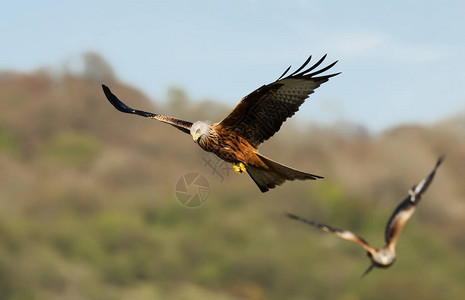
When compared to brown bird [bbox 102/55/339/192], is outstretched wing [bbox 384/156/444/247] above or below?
above

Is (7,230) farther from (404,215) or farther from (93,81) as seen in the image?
(404,215)

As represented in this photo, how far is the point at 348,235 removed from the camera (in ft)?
29.9

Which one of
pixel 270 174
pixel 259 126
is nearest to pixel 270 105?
pixel 259 126

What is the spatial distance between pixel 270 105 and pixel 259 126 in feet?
0.65

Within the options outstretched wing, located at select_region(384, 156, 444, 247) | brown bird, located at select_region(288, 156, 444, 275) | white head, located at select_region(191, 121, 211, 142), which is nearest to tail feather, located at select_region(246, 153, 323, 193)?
white head, located at select_region(191, 121, 211, 142)

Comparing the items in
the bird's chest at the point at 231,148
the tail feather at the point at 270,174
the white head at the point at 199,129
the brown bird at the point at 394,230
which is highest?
the brown bird at the point at 394,230

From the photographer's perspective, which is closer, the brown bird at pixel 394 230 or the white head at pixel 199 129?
the white head at pixel 199 129

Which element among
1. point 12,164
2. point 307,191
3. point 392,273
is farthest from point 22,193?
point 392,273

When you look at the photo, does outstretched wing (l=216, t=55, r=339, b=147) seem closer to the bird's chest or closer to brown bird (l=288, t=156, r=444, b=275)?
the bird's chest

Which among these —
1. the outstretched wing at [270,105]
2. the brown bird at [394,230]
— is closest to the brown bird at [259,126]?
the outstretched wing at [270,105]

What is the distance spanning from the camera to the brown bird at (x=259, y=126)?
5570 mm

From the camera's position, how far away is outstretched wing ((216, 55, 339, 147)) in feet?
18.2

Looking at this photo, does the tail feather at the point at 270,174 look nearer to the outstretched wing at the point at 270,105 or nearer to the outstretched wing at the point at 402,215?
the outstretched wing at the point at 270,105

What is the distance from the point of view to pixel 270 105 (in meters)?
5.72
